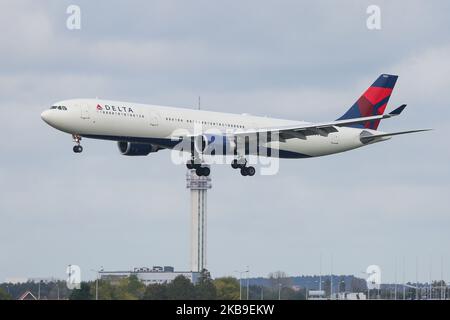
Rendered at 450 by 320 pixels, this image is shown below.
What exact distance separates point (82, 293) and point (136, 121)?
13.0 meters

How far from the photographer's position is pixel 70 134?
76688 millimetres

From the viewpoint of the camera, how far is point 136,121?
77562mm

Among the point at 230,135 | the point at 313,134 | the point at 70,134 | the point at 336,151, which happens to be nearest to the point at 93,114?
the point at 70,134

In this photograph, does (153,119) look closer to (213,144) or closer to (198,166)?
(213,144)

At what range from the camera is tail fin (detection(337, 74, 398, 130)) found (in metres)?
95.7

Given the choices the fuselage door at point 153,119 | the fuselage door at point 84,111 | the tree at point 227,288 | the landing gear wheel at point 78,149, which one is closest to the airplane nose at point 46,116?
the fuselage door at point 84,111

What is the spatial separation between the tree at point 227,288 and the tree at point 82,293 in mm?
9272

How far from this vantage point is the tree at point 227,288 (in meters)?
77.9

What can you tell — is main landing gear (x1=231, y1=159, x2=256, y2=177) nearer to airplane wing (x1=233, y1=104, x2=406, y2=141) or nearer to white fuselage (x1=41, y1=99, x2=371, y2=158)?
white fuselage (x1=41, y1=99, x2=371, y2=158)

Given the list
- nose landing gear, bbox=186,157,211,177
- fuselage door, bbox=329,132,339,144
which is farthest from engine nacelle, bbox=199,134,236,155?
fuselage door, bbox=329,132,339,144

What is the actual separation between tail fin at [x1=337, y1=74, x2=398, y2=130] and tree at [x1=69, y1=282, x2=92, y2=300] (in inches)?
1216
